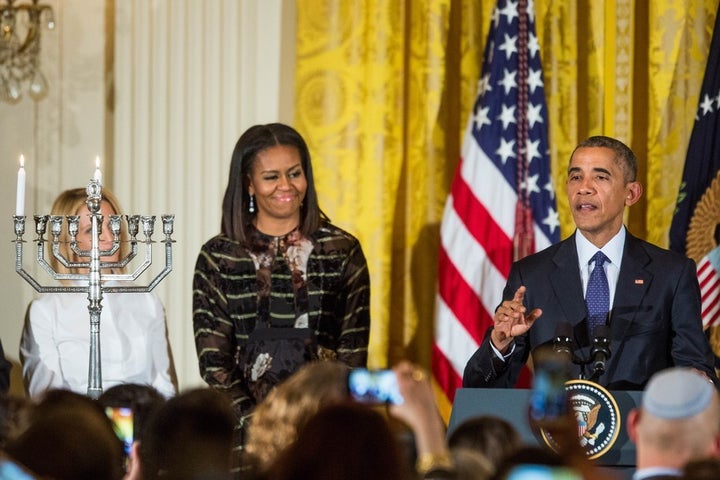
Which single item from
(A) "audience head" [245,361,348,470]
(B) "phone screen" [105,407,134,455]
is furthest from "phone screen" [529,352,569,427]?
(B) "phone screen" [105,407,134,455]

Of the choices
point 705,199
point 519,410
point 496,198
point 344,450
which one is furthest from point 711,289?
point 344,450

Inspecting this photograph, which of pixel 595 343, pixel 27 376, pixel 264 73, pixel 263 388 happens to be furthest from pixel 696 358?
pixel 264 73

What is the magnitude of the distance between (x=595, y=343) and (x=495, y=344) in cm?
52

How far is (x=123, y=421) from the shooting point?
10.8ft

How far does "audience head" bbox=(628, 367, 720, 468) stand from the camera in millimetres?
2695

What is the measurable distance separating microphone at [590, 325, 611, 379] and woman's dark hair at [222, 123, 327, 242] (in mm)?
1555

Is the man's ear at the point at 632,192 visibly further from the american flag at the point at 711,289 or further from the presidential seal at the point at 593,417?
the presidential seal at the point at 593,417

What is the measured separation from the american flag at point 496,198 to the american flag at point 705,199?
580 mm

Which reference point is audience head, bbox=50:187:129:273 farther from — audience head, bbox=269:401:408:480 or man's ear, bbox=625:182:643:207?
audience head, bbox=269:401:408:480

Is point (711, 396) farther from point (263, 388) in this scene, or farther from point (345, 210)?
point (345, 210)

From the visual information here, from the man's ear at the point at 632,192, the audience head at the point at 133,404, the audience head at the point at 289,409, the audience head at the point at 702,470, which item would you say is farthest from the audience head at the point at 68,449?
the man's ear at the point at 632,192

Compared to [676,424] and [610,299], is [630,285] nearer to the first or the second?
[610,299]

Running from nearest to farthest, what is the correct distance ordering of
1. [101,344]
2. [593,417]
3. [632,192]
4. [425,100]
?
[593,417], [632,192], [101,344], [425,100]

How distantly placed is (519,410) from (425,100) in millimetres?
3068
